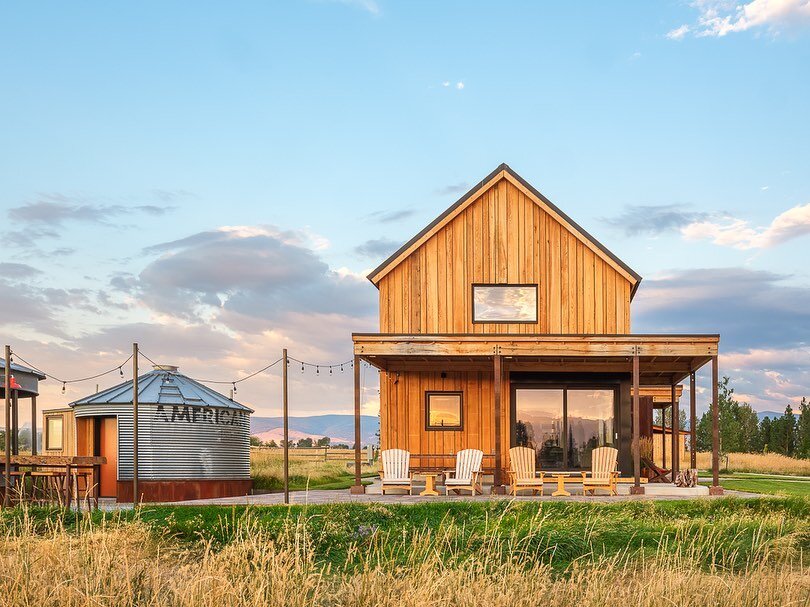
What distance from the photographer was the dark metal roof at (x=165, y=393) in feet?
66.0

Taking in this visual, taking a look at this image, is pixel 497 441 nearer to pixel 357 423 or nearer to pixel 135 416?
pixel 357 423

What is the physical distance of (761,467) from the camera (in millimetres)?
34781

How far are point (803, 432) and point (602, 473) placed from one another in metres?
49.7

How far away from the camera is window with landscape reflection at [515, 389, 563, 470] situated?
20.0 meters

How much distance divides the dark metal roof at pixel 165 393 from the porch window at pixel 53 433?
1077mm

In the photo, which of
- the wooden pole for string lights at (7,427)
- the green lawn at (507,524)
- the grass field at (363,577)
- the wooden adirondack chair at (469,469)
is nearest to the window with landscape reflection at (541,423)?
the wooden adirondack chair at (469,469)

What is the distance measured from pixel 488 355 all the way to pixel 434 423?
11.6ft

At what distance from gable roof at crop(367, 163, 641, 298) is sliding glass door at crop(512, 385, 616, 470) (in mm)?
2677

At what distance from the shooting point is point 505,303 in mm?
20297

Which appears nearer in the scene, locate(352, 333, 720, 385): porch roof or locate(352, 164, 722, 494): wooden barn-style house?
locate(352, 333, 720, 385): porch roof

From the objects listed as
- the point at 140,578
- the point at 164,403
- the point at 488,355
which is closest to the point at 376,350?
the point at 488,355

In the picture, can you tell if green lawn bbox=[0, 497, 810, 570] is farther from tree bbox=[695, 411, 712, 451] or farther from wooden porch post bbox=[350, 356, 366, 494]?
tree bbox=[695, 411, 712, 451]

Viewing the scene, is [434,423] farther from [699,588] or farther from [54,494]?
[699,588]

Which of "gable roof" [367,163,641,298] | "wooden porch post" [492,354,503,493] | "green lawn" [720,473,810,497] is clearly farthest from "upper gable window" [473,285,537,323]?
"green lawn" [720,473,810,497]
